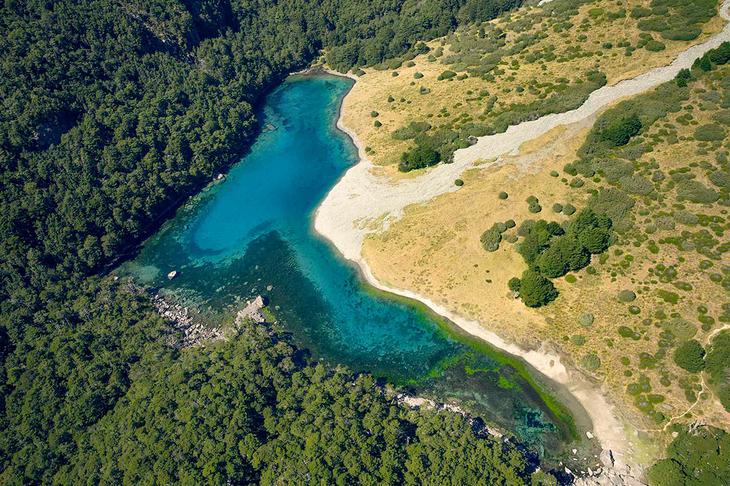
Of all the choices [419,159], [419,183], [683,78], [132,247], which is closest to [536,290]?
[419,183]

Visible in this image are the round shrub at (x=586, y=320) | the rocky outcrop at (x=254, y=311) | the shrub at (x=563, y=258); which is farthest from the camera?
the rocky outcrop at (x=254, y=311)

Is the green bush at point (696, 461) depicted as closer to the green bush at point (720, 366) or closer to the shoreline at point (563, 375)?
the shoreline at point (563, 375)

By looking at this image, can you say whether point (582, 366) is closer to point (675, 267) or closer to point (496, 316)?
point (496, 316)

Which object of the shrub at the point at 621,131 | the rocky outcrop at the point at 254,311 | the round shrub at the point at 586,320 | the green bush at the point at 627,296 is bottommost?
the round shrub at the point at 586,320

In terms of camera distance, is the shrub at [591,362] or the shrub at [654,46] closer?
the shrub at [591,362]

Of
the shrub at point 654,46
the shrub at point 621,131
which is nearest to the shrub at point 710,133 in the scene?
the shrub at point 621,131
